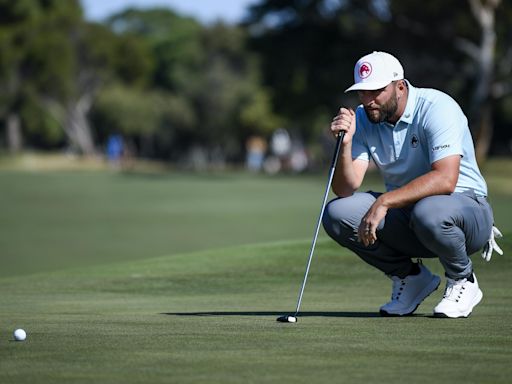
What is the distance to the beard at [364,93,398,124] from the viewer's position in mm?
6855

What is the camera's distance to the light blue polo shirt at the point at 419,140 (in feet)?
22.2

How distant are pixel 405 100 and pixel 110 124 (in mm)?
88914

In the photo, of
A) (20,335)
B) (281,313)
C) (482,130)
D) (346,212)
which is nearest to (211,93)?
(482,130)

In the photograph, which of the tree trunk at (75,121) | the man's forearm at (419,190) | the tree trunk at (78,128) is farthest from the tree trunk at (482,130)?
the tree trunk at (78,128)

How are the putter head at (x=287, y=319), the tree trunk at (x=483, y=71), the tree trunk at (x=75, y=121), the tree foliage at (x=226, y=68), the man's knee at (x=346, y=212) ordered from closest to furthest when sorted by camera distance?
the putter head at (x=287, y=319) < the man's knee at (x=346, y=212) < the tree trunk at (x=483, y=71) < the tree foliage at (x=226, y=68) < the tree trunk at (x=75, y=121)

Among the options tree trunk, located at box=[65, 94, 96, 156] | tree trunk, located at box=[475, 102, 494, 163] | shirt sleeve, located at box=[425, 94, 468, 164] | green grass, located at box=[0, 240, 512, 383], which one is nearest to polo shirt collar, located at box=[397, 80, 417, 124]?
shirt sleeve, located at box=[425, 94, 468, 164]

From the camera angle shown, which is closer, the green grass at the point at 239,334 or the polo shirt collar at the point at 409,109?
the green grass at the point at 239,334

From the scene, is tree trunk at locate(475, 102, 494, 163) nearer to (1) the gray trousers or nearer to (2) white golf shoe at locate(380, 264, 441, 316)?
(2) white golf shoe at locate(380, 264, 441, 316)

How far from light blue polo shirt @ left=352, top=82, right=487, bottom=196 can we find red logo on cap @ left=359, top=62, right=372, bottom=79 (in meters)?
0.34

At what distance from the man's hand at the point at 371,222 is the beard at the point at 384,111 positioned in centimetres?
50

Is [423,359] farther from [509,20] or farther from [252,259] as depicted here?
[509,20]

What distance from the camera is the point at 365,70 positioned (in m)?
6.75

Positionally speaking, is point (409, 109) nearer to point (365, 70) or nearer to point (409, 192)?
point (365, 70)

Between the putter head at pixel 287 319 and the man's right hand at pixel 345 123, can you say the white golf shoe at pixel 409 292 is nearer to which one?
the putter head at pixel 287 319
